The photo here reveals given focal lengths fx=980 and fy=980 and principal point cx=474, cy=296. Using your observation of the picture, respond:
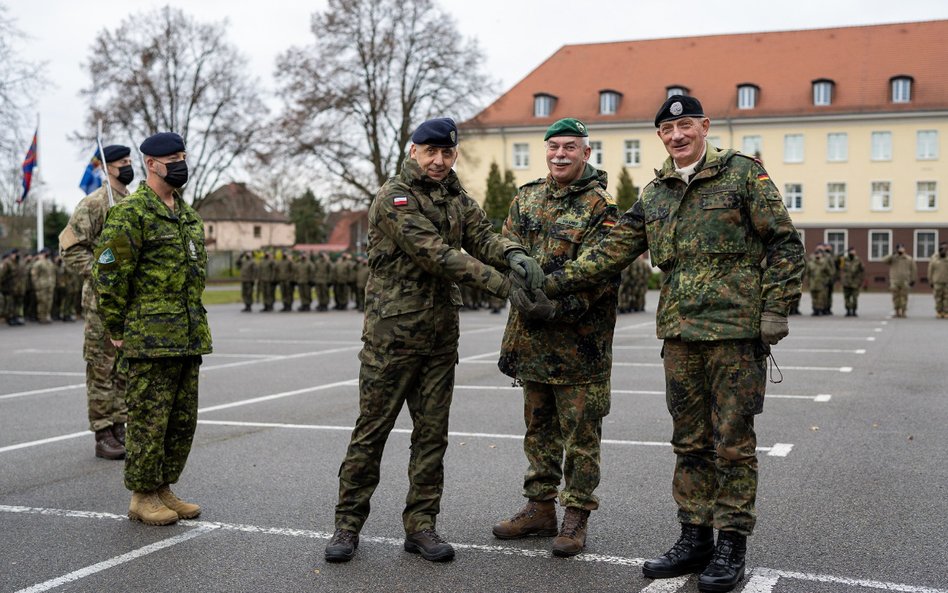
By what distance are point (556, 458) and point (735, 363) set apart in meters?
1.28

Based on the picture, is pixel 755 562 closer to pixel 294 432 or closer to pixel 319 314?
pixel 294 432

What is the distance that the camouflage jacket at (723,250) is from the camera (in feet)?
15.2

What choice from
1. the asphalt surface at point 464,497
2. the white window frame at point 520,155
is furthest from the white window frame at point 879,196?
the asphalt surface at point 464,497

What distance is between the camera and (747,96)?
5772 cm

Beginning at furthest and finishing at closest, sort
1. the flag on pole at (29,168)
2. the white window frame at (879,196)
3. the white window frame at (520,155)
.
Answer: the white window frame at (520,155) → the white window frame at (879,196) → the flag on pole at (29,168)

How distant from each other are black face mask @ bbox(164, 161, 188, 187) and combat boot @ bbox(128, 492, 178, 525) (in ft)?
6.09

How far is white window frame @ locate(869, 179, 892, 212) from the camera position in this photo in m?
55.8

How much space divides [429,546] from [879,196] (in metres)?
56.6

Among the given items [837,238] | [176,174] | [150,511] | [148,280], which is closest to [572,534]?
[150,511]

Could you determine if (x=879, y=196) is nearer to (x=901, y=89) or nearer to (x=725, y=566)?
(x=901, y=89)

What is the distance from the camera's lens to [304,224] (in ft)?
328

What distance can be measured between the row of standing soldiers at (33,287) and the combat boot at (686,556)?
22.4m

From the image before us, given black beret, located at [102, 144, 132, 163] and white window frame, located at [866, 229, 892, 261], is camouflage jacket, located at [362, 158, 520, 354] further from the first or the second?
white window frame, located at [866, 229, 892, 261]

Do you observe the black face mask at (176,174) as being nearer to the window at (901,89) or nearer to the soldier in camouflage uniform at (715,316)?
the soldier in camouflage uniform at (715,316)
